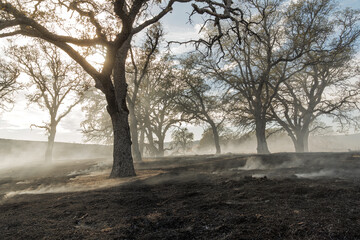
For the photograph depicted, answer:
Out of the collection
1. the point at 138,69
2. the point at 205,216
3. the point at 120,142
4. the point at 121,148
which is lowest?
the point at 205,216

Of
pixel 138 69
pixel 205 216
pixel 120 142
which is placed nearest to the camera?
pixel 205 216

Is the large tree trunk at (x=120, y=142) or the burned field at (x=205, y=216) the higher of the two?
the large tree trunk at (x=120, y=142)

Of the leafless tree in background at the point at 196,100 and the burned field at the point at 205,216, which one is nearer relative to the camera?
the burned field at the point at 205,216

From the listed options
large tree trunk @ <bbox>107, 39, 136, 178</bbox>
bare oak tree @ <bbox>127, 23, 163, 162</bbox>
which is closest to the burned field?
large tree trunk @ <bbox>107, 39, 136, 178</bbox>

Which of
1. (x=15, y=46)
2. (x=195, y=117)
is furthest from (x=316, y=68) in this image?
(x=15, y=46)

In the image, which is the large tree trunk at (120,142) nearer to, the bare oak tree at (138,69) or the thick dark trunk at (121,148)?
the thick dark trunk at (121,148)

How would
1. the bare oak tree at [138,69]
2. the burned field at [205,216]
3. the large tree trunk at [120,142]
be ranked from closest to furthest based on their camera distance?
the burned field at [205,216] < the large tree trunk at [120,142] < the bare oak tree at [138,69]

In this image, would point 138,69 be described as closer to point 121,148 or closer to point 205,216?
point 121,148

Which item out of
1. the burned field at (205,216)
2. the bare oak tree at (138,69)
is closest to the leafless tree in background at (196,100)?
the bare oak tree at (138,69)

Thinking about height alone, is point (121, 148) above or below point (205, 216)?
above

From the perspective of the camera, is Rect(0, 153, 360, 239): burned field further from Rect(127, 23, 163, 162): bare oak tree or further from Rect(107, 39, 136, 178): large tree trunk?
Rect(127, 23, 163, 162): bare oak tree

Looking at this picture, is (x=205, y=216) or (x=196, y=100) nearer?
(x=205, y=216)

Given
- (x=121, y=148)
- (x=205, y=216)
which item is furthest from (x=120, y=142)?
(x=205, y=216)

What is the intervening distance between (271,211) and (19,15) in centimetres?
885
